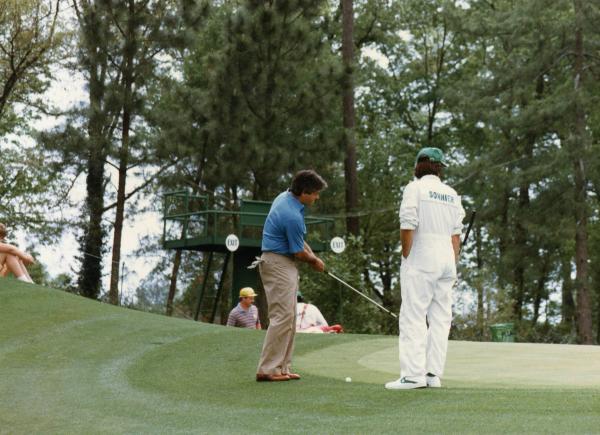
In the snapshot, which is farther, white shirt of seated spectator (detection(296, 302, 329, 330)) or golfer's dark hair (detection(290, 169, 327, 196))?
white shirt of seated spectator (detection(296, 302, 329, 330))

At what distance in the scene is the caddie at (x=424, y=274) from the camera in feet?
27.7

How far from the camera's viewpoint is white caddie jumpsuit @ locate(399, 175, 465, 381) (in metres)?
8.45

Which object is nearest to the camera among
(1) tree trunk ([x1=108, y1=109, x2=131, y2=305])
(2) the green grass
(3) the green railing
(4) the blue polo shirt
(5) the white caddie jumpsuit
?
(2) the green grass

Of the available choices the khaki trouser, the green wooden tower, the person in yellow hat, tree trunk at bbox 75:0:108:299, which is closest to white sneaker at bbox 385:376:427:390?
the khaki trouser

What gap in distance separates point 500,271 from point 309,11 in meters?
10.9

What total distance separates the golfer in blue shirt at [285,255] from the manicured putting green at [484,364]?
894 millimetres

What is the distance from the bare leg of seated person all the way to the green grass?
206 cm

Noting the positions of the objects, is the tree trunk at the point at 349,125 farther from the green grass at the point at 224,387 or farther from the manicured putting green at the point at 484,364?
the manicured putting green at the point at 484,364

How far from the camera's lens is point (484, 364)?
11094 millimetres

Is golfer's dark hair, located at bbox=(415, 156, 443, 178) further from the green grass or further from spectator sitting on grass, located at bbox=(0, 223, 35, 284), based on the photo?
spectator sitting on grass, located at bbox=(0, 223, 35, 284)

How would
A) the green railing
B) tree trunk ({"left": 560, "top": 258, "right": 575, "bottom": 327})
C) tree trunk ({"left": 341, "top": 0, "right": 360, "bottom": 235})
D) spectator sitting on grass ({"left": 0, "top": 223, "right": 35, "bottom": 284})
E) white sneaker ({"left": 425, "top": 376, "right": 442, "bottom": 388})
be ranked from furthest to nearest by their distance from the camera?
1. tree trunk ({"left": 560, "top": 258, "right": 575, "bottom": 327})
2. tree trunk ({"left": 341, "top": 0, "right": 360, "bottom": 235})
3. the green railing
4. spectator sitting on grass ({"left": 0, "top": 223, "right": 35, "bottom": 284})
5. white sneaker ({"left": 425, "top": 376, "right": 442, "bottom": 388})

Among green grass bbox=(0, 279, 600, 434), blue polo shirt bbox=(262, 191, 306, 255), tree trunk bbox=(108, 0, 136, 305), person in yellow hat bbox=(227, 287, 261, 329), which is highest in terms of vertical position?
tree trunk bbox=(108, 0, 136, 305)

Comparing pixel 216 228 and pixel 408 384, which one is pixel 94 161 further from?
pixel 408 384

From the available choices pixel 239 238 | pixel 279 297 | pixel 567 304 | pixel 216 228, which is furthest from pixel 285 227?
pixel 567 304
